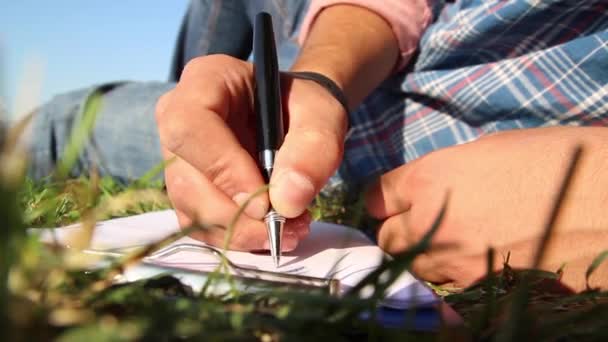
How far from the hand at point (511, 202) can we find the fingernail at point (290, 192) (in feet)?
0.33

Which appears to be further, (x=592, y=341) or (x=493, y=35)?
(x=493, y=35)

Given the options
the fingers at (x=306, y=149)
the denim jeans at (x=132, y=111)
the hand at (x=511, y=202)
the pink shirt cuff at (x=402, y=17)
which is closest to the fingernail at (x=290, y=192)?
the fingers at (x=306, y=149)

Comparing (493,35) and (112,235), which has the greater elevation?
(493,35)

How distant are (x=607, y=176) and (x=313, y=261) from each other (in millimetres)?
343

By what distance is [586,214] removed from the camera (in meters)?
0.54

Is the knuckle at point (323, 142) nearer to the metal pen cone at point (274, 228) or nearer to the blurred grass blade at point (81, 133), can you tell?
the metal pen cone at point (274, 228)

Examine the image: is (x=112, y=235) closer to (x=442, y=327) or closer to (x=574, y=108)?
(x=442, y=327)

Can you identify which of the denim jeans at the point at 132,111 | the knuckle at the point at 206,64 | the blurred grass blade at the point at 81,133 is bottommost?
Answer: the denim jeans at the point at 132,111

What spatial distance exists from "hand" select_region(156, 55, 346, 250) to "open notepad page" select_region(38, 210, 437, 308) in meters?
0.03

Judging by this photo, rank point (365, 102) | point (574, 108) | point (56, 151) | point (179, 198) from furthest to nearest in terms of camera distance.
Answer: point (56, 151) → point (365, 102) → point (574, 108) → point (179, 198)

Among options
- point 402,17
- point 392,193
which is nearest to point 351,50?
point 402,17

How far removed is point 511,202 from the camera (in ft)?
1.92

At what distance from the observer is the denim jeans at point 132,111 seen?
4.28ft

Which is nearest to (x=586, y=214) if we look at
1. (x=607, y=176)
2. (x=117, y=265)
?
(x=607, y=176)
